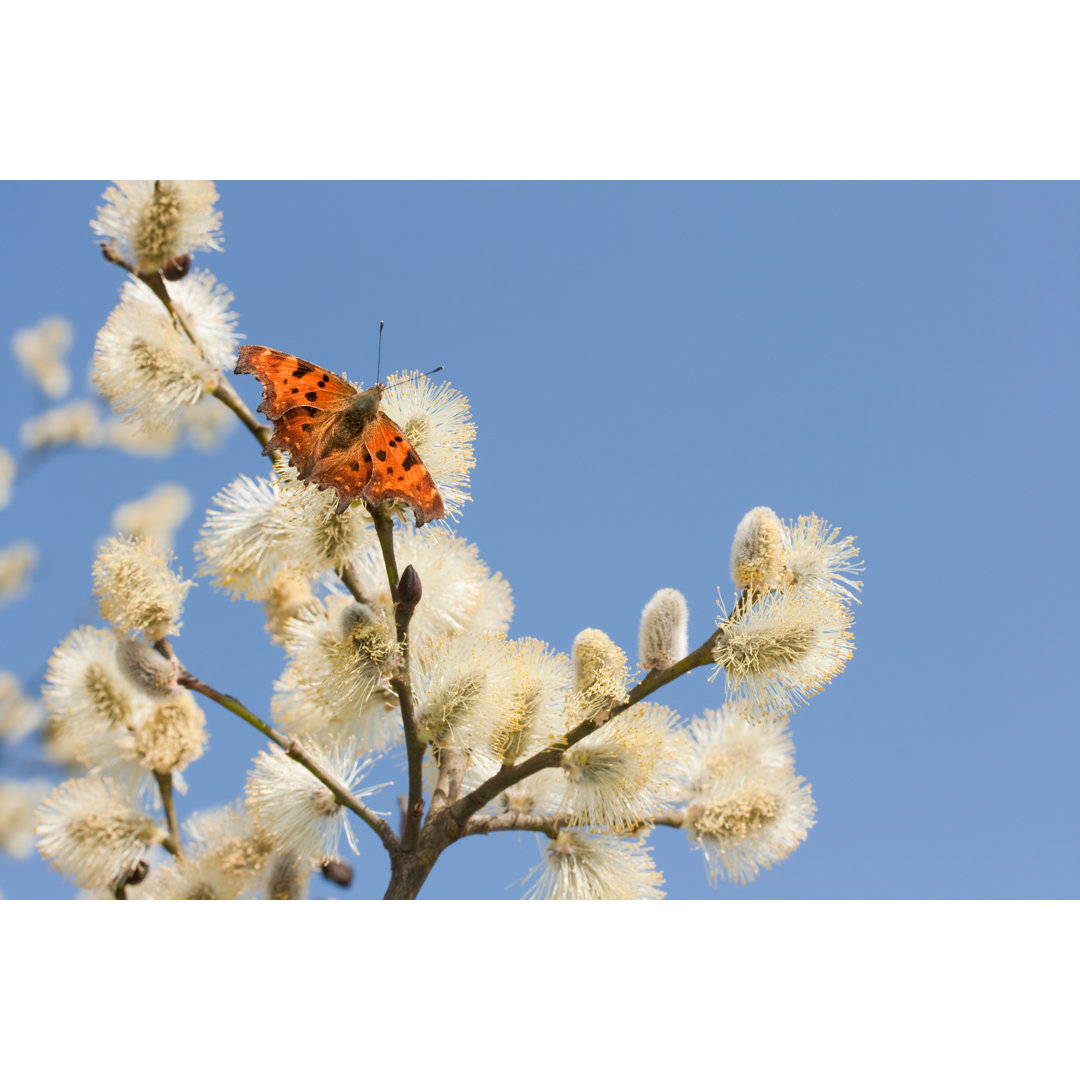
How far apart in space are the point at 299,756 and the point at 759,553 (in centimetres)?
72

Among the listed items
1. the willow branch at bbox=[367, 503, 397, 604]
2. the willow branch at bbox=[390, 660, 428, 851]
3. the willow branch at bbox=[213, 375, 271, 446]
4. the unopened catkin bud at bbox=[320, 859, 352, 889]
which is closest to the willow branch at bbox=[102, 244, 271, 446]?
the willow branch at bbox=[213, 375, 271, 446]

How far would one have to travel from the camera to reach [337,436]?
1.19 meters

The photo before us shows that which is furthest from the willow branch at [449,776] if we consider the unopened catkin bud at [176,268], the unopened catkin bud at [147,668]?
the unopened catkin bud at [176,268]

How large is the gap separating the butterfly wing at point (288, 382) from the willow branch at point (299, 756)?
1.59ft

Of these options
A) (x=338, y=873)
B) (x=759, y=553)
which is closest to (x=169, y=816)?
(x=338, y=873)

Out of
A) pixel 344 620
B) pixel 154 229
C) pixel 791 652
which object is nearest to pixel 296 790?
pixel 344 620

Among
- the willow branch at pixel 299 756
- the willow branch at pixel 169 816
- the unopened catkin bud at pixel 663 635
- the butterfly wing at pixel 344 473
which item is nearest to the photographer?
the butterfly wing at pixel 344 473

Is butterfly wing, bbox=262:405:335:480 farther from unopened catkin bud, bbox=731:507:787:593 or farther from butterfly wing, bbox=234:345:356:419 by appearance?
unopened catkin bud, bbox=731:507:787:593

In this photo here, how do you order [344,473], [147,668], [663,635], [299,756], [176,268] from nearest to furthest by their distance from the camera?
1. [344,473]
2. [663,635]
3. [299,756]
4. [147,668]
5. [176,268]

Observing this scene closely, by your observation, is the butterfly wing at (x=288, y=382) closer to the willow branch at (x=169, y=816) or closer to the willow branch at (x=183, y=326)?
the willow branch at (x=183, y=326)

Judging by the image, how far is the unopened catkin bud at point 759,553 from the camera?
128cm

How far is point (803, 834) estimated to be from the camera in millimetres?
1551

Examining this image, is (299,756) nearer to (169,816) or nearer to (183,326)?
(169,816)

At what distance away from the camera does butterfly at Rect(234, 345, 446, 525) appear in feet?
3.89
